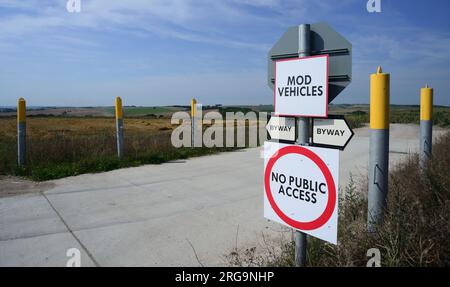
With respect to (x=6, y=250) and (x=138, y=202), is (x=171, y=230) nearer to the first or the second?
(x=138, y=202)

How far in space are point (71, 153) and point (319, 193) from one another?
890 centimetres

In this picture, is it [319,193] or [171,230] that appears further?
[171,230]

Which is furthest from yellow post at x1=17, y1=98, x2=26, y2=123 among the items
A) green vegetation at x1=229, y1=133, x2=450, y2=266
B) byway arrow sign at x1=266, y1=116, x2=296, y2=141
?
byway arrow sign at x1=266, y1=116, x2=296, y2=141

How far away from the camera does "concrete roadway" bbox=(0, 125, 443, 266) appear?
13.1 feet

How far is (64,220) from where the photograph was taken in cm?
512

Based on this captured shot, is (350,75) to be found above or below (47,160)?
above

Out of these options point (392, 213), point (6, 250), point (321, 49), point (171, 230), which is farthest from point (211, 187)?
point (321, 49)

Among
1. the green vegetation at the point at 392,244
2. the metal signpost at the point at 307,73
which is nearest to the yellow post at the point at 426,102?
the green vegetation at the point at 392,244

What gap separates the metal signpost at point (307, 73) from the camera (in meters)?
2.55

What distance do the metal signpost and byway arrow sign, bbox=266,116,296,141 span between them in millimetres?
60

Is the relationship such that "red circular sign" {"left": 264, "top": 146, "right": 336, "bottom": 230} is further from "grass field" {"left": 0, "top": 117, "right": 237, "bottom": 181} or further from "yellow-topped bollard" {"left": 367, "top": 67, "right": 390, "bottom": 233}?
"grass field" {"left": 0, "top": 117, "right": 237, "bottom": 181}

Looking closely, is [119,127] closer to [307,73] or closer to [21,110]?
[21,110]

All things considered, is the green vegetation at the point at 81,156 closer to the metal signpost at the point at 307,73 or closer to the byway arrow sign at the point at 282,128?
the byway arrow sign at the point at 282,128

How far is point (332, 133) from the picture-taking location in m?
2.58
